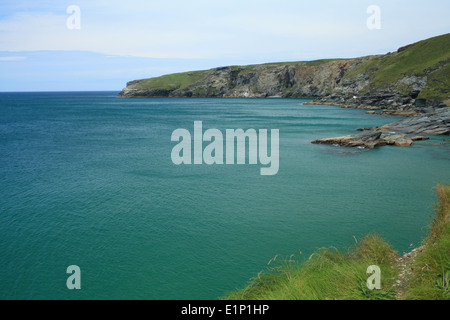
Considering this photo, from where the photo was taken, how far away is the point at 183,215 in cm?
2236

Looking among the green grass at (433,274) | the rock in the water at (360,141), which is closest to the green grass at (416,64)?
the rock in the water at (360,141)

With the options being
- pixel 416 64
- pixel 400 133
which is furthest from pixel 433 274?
pixel 416 64

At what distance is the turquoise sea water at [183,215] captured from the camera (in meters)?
15.3

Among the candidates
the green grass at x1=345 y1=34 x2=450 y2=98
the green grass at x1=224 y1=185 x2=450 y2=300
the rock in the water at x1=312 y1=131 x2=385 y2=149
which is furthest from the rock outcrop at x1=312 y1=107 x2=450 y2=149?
the green grass at x1=224 y1=185 x2=450 y2=300

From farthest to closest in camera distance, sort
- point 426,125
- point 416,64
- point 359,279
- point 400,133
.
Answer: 1. point 416,64
2. point 426,125
3. point 400,133
4. point 359,279

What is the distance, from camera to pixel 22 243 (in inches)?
725

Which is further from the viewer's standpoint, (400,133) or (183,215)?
(400,133)

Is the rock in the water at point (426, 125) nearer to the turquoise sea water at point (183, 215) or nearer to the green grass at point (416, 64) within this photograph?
the turquoise sea water at point (183, 215)

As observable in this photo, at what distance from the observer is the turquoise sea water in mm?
15336

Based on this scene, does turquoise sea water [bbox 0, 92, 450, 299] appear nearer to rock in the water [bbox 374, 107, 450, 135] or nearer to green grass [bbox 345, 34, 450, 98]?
rock in the water [bbox 374, 107, 450, 135]

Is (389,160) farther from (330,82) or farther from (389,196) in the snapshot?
(330,82)

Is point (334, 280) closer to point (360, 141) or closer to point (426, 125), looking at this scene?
point (360, 141)

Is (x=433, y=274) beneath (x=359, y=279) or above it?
above
